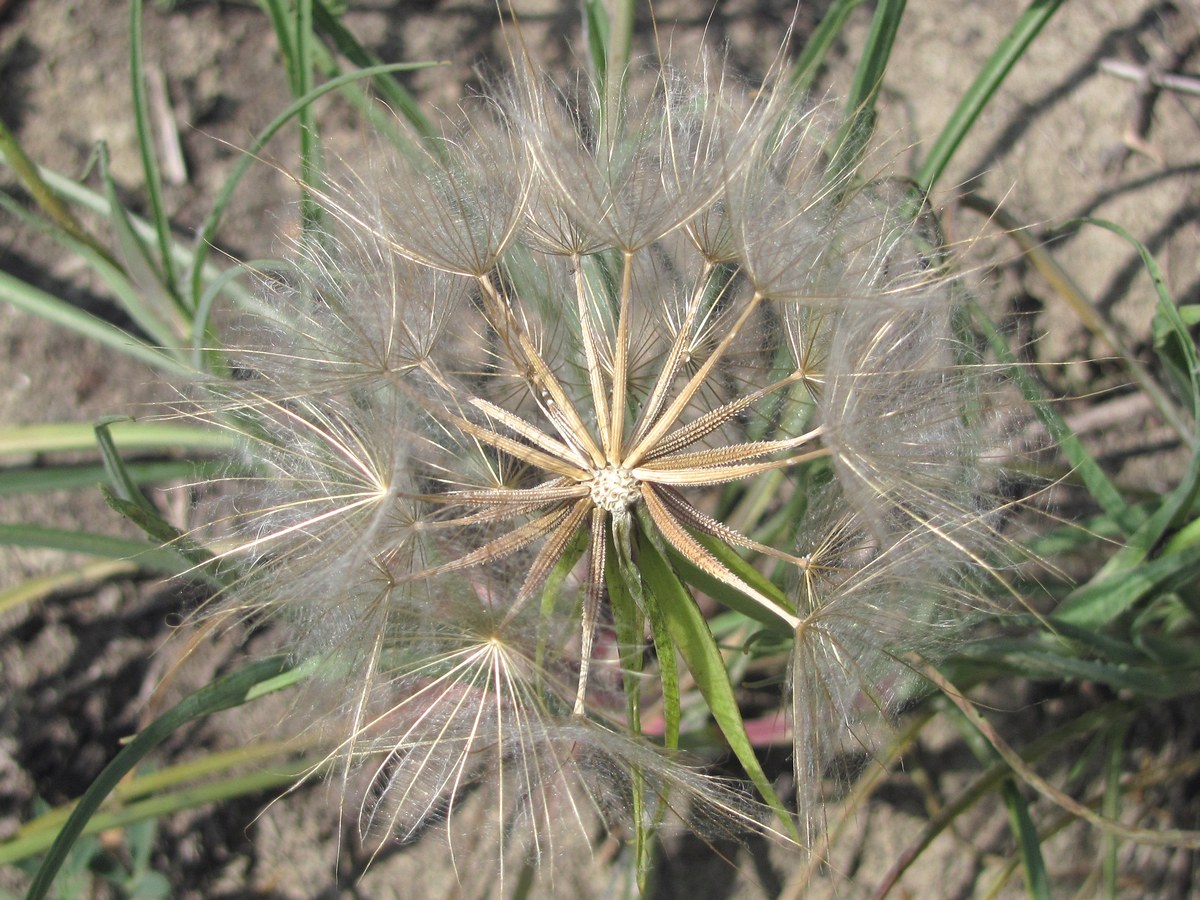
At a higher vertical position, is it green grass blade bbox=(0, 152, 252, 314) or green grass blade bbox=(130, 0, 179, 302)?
green grass blade bbox=(0, 152, 252, 314)

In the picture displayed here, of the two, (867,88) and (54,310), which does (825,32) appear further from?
(54,310)

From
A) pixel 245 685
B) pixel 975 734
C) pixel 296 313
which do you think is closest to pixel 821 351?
pixel 296 313

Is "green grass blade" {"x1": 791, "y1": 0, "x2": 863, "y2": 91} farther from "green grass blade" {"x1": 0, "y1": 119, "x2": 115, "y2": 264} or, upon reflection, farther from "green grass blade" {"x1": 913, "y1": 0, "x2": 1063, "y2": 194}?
"green grass blade" {"x1": 0, "y1": 119, "x2": 115, "y2": 264}

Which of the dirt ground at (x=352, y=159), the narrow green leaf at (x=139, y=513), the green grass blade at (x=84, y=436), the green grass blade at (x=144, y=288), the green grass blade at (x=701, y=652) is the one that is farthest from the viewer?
the dirt ground at (x=352, y=159)

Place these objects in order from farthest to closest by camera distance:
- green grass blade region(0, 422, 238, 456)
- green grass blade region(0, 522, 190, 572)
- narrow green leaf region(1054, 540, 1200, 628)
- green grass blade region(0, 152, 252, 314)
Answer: green grass blade region(0, 152, 252, 314), green grass blade region(0, 422, 238, 456), narrow green leaf region(1054, 540, 1200, 628), green grass blade region(0, 522, 190, 572)

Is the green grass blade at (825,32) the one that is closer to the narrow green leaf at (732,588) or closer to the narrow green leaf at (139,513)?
the narrow green leaf at (732,588)

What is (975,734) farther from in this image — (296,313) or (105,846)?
(105,846)

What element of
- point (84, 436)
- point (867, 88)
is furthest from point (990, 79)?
point (84, 436)

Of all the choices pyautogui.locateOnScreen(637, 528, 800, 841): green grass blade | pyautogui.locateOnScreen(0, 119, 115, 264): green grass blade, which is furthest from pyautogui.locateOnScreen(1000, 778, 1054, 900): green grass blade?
pyautogui.locateOnScreen(0, 119, 115, 264): green grass blade

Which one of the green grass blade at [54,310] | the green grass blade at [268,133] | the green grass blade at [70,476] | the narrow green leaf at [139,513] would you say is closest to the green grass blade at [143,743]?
the narrow green leaf at [139,513]
